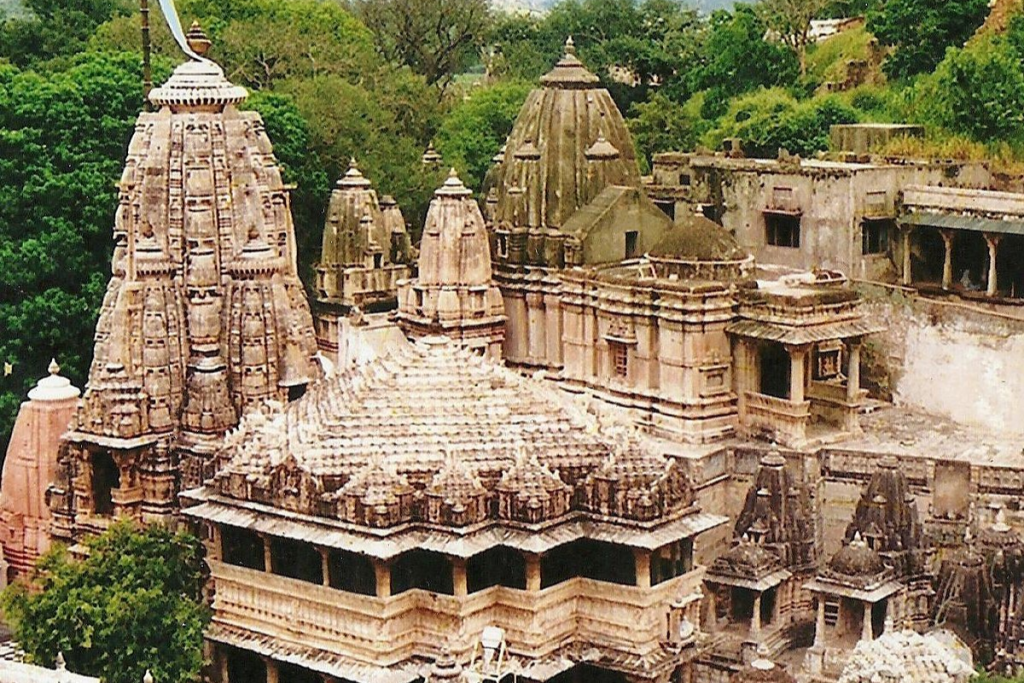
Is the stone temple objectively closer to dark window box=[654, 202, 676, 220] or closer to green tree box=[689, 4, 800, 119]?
dark window box=[654, 202, 676, 220]

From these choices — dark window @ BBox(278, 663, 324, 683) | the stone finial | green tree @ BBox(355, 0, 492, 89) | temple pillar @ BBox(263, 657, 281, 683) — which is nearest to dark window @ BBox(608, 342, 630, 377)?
the stone finial

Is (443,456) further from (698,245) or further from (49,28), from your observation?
(49,28)

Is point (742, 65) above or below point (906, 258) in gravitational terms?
above

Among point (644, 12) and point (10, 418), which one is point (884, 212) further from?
point (644, 12)

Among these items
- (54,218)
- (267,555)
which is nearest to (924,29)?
(54,218)

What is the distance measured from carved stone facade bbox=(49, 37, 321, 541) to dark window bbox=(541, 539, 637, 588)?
5632 millimetres

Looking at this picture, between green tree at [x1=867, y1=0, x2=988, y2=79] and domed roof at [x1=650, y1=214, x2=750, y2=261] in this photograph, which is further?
green tree at [x1=867, y1=0, x2=988, y2=79]

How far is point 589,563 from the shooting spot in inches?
873

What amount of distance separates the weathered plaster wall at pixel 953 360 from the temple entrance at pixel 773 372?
11.6 feet

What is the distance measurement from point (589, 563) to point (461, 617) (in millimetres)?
1961

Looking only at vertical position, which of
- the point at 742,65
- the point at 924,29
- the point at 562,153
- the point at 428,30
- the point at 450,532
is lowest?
the point at 450,532

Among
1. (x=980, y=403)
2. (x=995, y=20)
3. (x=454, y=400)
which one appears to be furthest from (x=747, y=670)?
(x=995, y=20)

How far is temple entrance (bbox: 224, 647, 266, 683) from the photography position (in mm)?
23062

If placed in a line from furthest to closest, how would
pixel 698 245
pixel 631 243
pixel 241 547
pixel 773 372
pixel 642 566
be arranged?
pixel 631 243 < pixel 698 245 < pixel 773 372 < pixel 241 547 < pixel 642 566
